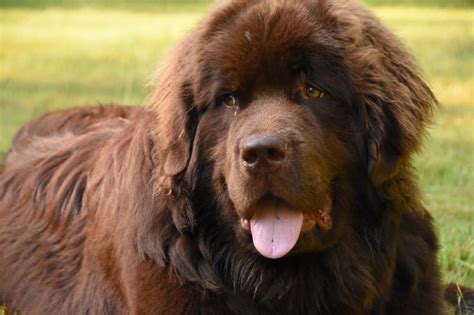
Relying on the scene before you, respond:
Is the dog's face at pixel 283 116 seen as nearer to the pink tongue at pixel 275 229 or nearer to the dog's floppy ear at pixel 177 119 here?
the pink tongue at pixel 275 229

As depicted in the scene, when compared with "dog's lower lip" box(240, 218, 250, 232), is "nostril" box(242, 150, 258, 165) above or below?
above

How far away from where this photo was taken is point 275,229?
4.82 meters

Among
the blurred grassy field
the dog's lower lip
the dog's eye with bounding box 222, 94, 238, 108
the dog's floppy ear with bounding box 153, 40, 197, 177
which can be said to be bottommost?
the blurred grassy field

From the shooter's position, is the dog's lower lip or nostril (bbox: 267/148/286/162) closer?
nostril (bbox: 267/148/286/162)

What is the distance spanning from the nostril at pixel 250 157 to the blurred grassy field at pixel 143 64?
157cm

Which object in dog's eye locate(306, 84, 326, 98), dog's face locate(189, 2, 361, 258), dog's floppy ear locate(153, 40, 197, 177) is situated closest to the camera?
dog's face locate(189, 2, 361, 258)

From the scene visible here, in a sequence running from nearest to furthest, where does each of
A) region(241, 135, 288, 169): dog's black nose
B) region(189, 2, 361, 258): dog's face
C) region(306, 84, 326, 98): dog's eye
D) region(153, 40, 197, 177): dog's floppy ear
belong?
1. region(241, 135, 288, 169): dog's black nose
2. region(189, 2, 361, 258): dog's face
3. region(306, 84, 326, 98): dog's eye
4. region(153, 40, 197, 177): dog's floppy ear

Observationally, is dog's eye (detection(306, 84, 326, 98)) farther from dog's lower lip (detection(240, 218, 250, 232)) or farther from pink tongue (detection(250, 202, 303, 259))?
dog's lower lip (detection(240, 218, 250, 232))

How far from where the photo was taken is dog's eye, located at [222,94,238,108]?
4.95 m

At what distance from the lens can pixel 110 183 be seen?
18.3 feet

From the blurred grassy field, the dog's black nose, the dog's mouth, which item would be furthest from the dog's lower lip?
the blurred grassy field

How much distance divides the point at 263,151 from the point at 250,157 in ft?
0.20

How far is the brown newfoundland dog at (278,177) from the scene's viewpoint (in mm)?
4812

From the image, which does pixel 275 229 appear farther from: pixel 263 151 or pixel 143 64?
pixel 143 64
